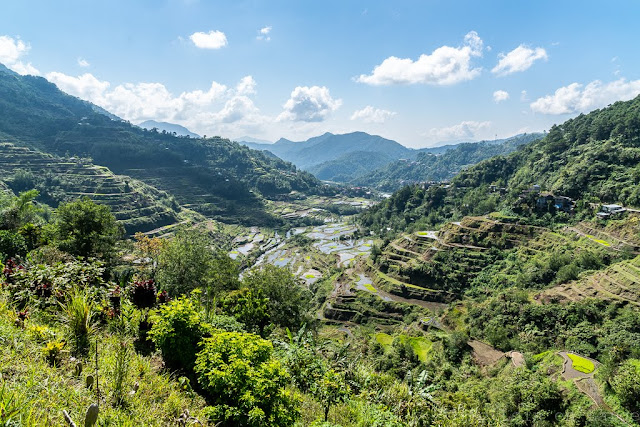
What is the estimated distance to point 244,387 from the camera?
466 centimetres

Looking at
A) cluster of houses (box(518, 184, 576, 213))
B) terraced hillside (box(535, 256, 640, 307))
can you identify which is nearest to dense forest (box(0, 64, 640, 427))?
terraced hillside (box(535, 256, 640, 307))

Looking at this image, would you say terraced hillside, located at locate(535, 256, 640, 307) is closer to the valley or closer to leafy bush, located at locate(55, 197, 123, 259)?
the valley

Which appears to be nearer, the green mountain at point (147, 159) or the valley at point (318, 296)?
the valley at point (318, 296)

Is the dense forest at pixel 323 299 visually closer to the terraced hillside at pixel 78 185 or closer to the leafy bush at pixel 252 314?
the leafy bush at pixel 252 314

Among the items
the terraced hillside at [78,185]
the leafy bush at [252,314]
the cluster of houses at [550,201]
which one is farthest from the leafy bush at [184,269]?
the cluster of houses at [550,201]

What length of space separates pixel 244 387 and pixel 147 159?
468 feet

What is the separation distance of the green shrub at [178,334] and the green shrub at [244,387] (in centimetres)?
57

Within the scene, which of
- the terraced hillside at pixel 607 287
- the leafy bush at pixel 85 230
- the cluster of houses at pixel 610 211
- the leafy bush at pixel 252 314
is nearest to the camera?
the leafy bush at pixel 252 314

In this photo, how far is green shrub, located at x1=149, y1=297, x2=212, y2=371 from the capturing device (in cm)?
581

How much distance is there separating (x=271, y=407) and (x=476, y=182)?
103 meters

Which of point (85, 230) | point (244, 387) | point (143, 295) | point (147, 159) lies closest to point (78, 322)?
point (143, 295)

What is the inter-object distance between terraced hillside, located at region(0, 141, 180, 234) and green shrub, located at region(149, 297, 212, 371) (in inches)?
2875

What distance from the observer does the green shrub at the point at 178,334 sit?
5.81 meters

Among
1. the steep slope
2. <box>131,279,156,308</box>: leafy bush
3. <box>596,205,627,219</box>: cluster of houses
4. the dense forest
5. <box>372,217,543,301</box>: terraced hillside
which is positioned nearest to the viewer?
the dense forest
